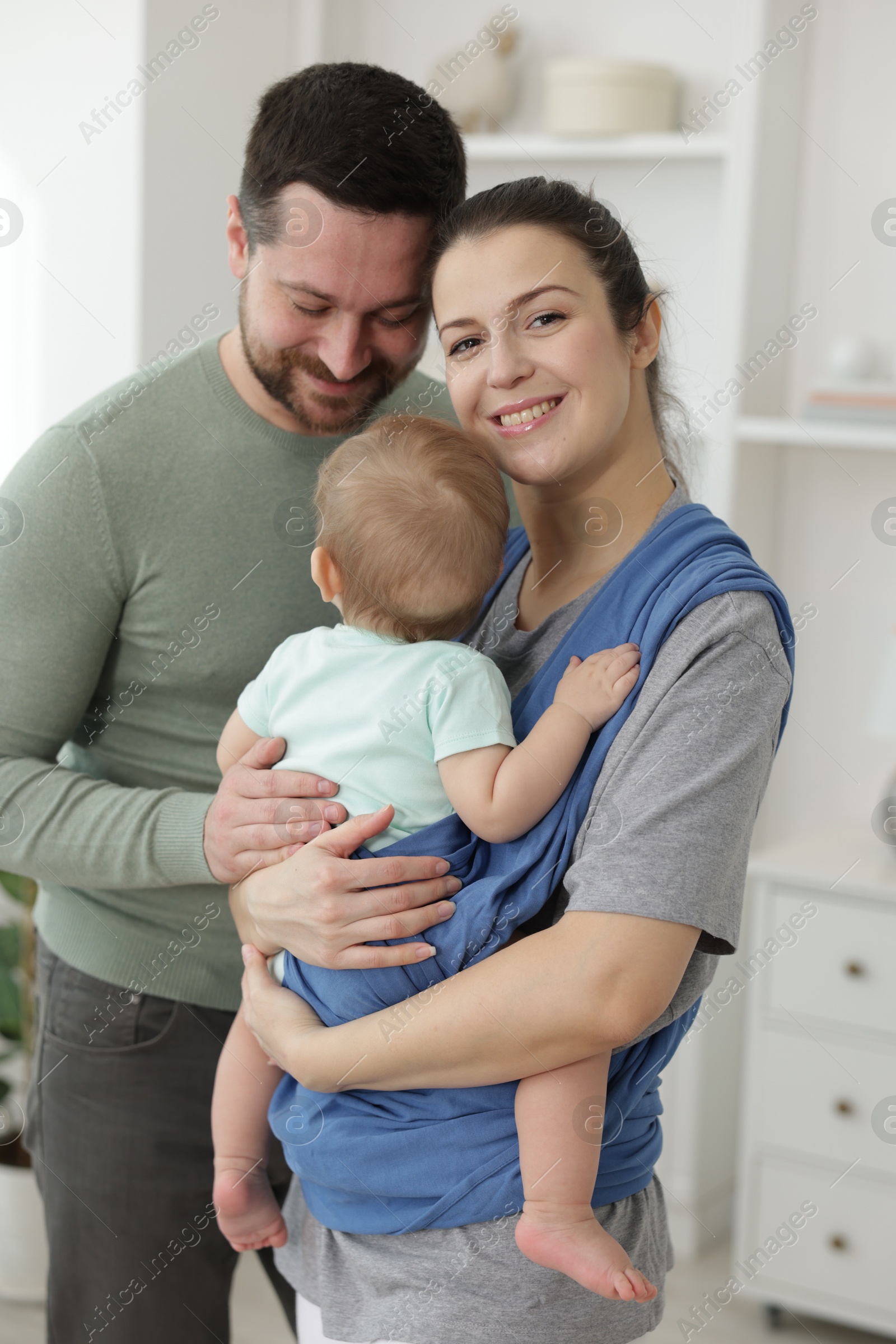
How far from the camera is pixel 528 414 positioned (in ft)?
3.74

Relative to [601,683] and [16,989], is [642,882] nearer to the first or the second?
[601,683]

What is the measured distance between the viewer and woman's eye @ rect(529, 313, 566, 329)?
113cm

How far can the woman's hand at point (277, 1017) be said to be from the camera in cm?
109

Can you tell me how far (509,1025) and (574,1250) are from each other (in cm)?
20

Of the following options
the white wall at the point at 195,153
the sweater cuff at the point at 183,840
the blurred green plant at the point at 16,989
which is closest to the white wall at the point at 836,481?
the white wall at the point at 195,153

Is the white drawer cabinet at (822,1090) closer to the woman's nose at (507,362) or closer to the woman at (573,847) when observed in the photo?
the woman at (573,847)

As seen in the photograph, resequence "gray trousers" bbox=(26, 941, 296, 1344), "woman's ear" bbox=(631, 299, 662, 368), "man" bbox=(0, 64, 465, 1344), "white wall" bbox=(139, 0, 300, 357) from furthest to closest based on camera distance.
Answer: "white wall" bbox=(139, 0, 300, 357)
"gray trousers" bbox=(26, 941, 296, 1344)
"man" bbox=(0, 64, 465, 1344)
"woman's ear" bbox=(631, 299, 662, 368)

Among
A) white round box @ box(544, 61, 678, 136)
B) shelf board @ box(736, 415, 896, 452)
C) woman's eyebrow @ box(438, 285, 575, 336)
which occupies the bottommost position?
shelf board @ box(736, 415, 896, 452)

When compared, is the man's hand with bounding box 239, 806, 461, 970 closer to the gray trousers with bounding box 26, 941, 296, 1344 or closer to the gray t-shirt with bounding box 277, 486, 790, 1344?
the gray t-shirt with bounding box 277, 486, 790, 1344

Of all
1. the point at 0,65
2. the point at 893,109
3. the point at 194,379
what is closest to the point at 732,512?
the point at 893,109

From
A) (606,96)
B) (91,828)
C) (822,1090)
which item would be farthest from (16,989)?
(606,96)

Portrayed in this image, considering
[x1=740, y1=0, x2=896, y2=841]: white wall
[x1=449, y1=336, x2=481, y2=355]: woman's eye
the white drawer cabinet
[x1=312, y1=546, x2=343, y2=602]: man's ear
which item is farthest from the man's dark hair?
the white drawer cabinet

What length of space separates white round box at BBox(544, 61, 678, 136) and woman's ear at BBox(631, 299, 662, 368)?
1614 mm

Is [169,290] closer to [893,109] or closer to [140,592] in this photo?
[140,592]
